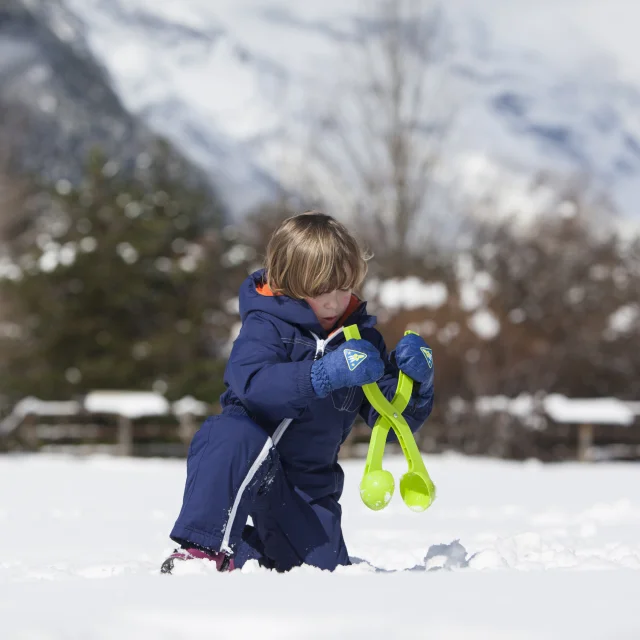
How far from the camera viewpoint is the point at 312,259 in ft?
8.18

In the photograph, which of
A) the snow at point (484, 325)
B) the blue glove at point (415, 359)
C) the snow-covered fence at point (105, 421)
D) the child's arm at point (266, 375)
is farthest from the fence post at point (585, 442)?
the child's arm at point (266, 375)

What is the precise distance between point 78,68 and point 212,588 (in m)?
44.3

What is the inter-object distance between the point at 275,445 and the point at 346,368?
0.34 m

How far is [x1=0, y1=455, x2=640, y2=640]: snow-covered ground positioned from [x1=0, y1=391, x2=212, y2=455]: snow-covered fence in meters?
7.85

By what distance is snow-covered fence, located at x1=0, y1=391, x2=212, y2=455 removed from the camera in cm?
1303

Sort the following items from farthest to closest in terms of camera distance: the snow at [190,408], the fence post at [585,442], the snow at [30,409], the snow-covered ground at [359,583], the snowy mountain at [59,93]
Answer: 1. the snowy mountain at [59,93]
2. the snow at [190,408]
3. the snow at [30,409]
4. the fence post at [585,442]
5. the snow-covered ground at [359,583]

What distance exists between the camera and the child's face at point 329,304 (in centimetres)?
254

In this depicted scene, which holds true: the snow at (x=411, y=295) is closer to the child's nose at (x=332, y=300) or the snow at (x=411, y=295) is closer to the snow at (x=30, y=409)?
the snow at (x=30, y=409)

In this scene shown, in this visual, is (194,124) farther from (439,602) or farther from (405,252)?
(439,602)

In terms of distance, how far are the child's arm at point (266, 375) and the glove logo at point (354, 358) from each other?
10 cm

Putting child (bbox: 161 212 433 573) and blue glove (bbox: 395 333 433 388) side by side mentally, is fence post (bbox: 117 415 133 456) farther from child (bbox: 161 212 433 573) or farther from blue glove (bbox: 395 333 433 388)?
blue glove (bbox: 395 333 433 388)

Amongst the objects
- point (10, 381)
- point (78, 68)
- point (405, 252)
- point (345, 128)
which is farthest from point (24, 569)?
point (78, 68)

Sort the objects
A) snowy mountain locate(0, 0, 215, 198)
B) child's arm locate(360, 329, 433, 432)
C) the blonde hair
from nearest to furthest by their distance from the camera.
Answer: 1. the blonde hair
2. child's arm locate(360, 329, 433, 432)
3. snowy mountain locate(0, 0, 215, 198)

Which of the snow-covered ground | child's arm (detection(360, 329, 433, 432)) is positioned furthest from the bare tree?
child's arm (detection(360, 329, 433, 432))
